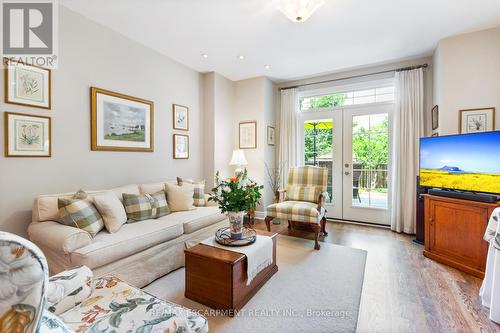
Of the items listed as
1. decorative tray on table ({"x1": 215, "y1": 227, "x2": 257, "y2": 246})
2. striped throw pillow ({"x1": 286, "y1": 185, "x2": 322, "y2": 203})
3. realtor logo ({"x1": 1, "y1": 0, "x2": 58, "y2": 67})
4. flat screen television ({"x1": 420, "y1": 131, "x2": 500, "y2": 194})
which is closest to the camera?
decorative tray on table ({"x1": 215, "y1": 227, "x2": 257, "y2": 246})

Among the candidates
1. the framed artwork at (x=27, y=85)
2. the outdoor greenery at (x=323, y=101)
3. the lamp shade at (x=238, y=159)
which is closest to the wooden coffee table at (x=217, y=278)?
the framed artwork at (x=27, y=85)

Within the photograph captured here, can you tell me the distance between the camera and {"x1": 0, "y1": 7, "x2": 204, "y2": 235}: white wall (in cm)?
222

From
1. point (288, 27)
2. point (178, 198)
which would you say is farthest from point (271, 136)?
point (178, 198)

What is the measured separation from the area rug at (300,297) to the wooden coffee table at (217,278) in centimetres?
7

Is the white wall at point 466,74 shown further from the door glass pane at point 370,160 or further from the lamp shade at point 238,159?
the lamp shade at point 238,159

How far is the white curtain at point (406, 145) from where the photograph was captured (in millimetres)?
3611

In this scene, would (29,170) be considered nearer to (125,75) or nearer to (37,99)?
(37,99)

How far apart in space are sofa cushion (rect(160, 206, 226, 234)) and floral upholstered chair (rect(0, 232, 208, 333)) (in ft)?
3.96

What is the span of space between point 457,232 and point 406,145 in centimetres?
157

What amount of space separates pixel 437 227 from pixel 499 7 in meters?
2.40

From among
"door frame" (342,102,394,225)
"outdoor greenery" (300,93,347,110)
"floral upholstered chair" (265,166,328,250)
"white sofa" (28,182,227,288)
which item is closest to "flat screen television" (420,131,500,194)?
"door frame" (342,102,394,225)

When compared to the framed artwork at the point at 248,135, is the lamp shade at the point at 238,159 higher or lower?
lower

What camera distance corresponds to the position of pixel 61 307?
3.82 ft

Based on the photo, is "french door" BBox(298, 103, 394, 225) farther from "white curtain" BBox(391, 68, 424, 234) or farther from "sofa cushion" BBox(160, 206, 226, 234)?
"sofa cushion" BBox(160, 206, 226, 234)
